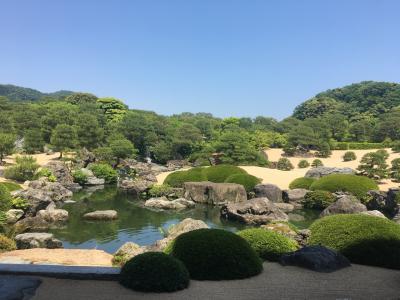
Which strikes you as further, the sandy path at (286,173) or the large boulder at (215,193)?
the sandy path at (286,173)

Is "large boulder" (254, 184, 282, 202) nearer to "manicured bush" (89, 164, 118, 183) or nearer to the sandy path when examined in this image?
the sandy path

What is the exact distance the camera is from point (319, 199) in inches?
947

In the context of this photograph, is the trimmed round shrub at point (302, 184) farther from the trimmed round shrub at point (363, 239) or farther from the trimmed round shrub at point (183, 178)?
the trimmed round shrub at point (363, 239)

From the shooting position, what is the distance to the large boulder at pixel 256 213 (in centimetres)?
1962

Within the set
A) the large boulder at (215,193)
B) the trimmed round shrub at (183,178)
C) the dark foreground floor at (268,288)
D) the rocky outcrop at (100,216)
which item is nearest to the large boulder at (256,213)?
the large boulder at (215,193)

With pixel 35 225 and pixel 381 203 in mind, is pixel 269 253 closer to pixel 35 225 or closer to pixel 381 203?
pixel 35 225

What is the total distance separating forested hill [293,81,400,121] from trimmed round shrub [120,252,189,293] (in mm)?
65872

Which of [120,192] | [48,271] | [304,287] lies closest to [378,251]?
[304,287]

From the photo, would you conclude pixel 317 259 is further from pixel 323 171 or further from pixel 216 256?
pixel 323 171

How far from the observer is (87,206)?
23703mm

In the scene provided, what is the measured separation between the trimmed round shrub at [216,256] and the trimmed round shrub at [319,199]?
57.8 ft

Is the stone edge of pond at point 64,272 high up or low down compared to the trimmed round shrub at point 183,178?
up

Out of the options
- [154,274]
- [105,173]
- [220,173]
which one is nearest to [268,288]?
[154,274]

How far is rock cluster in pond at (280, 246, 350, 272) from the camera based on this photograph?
7483 mm
